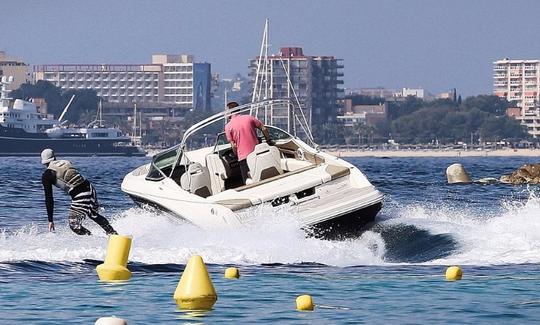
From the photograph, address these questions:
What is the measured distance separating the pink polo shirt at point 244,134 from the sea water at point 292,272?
171 cm

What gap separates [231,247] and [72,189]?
2.50 m

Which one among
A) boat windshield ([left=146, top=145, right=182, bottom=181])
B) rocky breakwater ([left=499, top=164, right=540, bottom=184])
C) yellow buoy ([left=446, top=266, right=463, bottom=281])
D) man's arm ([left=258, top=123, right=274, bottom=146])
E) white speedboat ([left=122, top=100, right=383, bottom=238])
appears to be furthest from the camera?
rocky breakwater ([left=499, top=164, right=540, bottom=184])

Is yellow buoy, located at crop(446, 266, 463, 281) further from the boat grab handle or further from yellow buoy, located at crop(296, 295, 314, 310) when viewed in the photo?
the boat grab handle

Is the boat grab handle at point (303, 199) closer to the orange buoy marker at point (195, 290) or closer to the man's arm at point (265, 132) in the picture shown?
the man's arm at point (265, 132)

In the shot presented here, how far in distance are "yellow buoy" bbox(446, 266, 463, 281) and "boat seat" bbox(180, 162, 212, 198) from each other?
6692mm

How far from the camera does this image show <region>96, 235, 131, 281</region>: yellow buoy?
18797 mm

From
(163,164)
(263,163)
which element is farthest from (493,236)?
(163,164)

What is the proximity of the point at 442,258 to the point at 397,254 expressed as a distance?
3.38 ft

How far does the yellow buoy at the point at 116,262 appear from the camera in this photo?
18.8 metres

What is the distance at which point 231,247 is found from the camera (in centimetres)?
2142

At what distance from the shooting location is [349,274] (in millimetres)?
19406

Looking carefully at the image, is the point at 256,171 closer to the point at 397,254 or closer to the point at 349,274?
the point at 397,254

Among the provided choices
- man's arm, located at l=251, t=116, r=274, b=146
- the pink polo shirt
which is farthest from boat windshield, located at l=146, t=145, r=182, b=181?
man's arm, located at l=251, t=116, r=274, b=146

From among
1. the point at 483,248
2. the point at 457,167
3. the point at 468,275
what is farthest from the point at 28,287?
the point at 457,167
